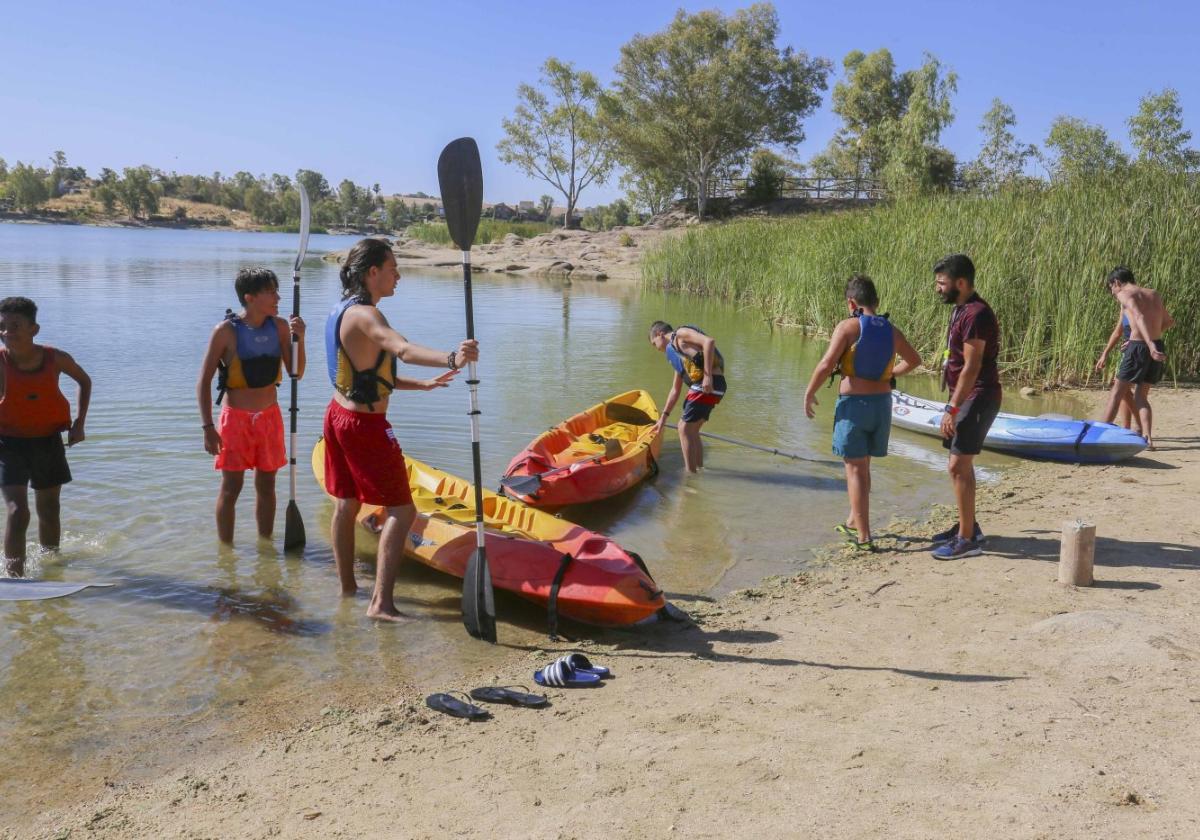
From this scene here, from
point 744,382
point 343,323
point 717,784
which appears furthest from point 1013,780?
point 744,382

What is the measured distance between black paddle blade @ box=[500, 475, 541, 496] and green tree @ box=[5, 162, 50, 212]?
137426mm

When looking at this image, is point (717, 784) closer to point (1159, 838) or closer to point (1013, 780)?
point (1013, 780)

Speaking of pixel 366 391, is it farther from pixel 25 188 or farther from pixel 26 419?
pixel 25 188

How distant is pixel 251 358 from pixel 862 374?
13.1 ft

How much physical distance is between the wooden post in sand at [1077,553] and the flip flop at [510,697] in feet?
10.4

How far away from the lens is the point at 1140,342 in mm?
8852

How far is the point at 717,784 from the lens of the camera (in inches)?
123

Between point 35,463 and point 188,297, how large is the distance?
23.0 meters

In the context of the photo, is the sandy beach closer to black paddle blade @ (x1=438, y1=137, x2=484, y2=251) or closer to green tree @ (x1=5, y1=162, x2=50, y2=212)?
black paddle blade @ (x1=438, y1=137, x2=484, y2=251)

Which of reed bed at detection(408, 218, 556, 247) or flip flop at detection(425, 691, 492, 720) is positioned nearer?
flip flop at detection(425, 691, 492, 720)

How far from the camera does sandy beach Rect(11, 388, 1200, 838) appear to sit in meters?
2.94

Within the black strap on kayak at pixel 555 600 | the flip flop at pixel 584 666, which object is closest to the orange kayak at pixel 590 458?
the black strap on kayak at pixel 555 600

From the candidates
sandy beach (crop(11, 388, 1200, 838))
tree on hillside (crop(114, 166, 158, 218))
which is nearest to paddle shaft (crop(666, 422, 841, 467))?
sandy beach (crop(11, 388, 1200, 838))

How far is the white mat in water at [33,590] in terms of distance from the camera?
4984mm
